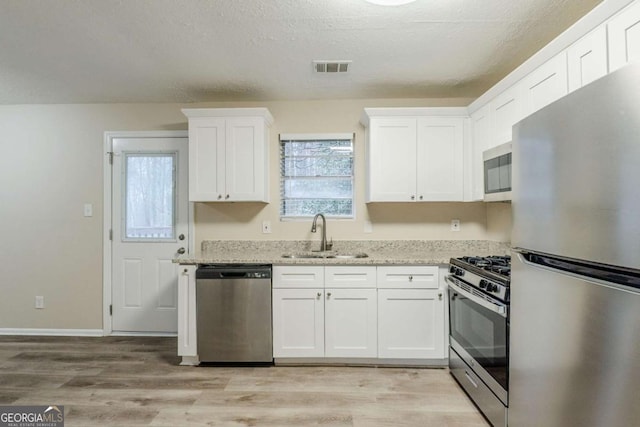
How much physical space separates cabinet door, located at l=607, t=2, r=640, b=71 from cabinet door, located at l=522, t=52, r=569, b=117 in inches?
11.9

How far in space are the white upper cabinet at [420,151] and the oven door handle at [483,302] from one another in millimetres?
850

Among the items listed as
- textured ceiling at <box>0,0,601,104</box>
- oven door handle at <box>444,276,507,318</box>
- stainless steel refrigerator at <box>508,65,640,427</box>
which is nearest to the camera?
stainless steel refrigerator at <box>508,65,640,427</box>

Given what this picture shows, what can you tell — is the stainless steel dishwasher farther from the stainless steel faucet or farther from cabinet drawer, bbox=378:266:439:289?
cabinet drawer, bbox=378:266:439:289

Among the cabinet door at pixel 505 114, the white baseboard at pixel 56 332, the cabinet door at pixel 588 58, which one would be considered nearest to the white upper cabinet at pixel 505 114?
the cabinet door at pixel 505 114

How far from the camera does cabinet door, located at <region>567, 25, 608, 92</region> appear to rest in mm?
1473

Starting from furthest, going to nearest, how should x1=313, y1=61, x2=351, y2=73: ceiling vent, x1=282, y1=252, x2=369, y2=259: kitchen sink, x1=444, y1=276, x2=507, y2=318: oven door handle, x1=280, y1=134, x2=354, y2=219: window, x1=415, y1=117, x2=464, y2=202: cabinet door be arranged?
x1=280, y1=134, x2=354, y2=219: window < x1=282, y1=252, x2=369, y2=259: kitchen sink < x1=415, y1=117, x2=464, y2=202: cabinet door < x1=313, y1=61, x2=351, y2=73: ceiling vent < x1=444, y1=276, x2=507, y2=318: oven door handle

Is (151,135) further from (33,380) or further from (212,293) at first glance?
(33,380)

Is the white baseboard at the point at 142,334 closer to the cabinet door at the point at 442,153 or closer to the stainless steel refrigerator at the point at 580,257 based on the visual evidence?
the cabinet door at the point at 442,153

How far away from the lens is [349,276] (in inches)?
102

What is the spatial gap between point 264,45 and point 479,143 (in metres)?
1.86

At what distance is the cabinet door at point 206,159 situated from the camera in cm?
292

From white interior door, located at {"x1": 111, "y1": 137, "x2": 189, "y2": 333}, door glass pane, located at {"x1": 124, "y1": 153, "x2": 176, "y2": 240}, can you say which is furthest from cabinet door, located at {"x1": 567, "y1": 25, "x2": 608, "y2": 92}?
door glass pane, located at {"x1": 124, "y1": 153, "x2": 176, "y2": 240}

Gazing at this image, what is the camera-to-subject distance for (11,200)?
11.0 feet

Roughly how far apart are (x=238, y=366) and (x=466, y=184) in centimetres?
244
